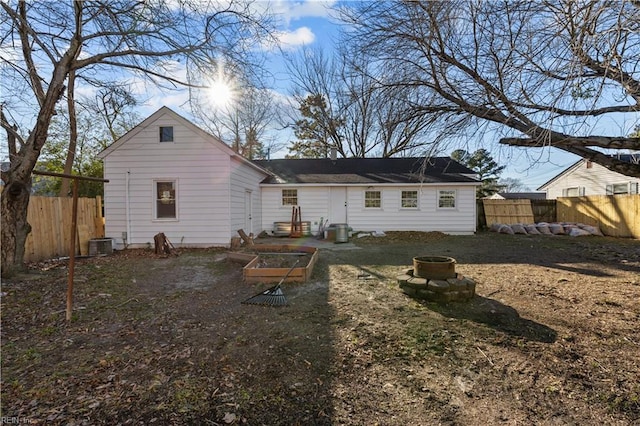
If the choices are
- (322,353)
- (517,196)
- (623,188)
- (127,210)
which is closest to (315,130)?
(127,210)

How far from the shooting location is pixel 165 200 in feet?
34.0

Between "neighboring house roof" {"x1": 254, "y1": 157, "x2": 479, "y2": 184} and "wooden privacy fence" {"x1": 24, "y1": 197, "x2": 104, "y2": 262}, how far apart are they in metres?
7.22

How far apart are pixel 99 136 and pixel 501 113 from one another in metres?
21.2

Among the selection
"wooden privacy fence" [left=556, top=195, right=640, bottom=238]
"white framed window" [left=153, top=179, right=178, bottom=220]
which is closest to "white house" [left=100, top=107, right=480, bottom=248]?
"white framed window" [left=153, top=179, right=178, bottom=220]

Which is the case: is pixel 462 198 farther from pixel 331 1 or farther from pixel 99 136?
pixel 99 136

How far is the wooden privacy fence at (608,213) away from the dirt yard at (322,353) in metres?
10.3

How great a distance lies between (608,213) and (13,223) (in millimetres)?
21382

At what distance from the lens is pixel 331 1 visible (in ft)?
17.4

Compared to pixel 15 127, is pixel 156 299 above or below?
below

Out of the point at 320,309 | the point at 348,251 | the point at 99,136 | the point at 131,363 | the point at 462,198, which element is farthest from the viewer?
the point at 99,136

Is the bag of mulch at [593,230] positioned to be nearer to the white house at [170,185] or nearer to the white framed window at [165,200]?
the white house at [170,185]

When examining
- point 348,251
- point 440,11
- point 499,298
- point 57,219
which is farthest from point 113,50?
point 499,298

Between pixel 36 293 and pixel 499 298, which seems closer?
pixel 499 298

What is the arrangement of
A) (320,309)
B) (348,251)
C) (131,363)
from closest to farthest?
1. (131,363)
2. (320,309)
3. (348,251)
